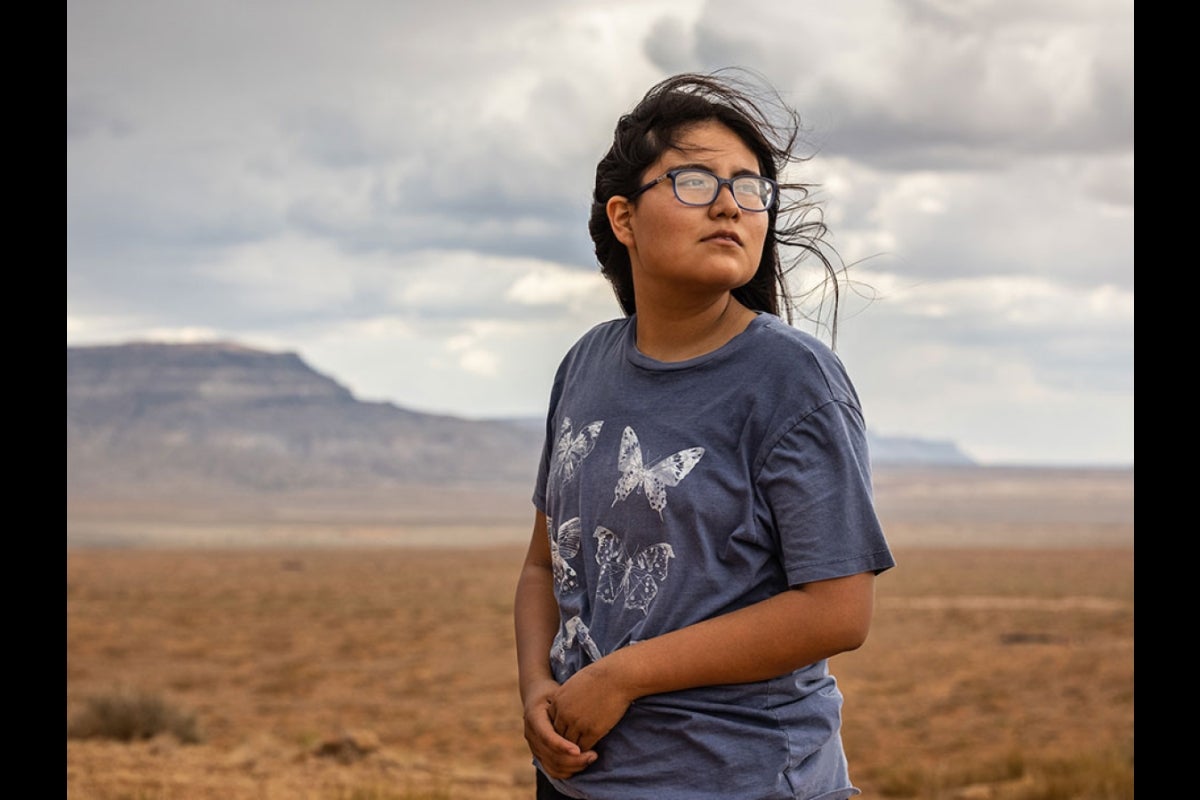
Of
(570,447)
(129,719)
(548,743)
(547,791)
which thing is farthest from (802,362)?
(129,719)

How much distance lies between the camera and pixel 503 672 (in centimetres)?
1900

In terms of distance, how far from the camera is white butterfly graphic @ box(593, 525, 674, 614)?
1.83 m

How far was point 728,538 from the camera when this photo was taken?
1.80 m

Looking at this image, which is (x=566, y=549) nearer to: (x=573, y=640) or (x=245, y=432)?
(x=573, y=640)

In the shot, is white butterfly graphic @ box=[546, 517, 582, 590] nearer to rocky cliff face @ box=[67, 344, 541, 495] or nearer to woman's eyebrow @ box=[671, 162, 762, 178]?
woman's eyebrow @ box=[671, 162, 762, 178]

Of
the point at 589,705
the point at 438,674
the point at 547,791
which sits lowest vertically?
the point at 438,674

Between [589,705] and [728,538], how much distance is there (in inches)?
11.9

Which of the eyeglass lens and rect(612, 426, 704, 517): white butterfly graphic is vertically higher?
the eyeglass lens

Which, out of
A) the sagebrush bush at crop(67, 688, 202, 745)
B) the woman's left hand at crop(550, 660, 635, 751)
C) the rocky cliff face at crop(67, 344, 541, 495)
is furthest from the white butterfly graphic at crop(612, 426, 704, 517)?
the rocky cliff face at crop(67, 344, 541, 495)

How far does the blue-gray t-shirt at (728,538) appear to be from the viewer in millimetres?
1764

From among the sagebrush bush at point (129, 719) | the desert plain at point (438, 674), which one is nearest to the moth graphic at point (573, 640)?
the desert plain at point (438, 674)

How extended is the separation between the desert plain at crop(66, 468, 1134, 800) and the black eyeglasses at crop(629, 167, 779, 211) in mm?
1529

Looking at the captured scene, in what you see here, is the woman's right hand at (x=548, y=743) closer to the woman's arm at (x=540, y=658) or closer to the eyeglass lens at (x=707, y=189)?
the woman's arm at (x=540, y=658)
